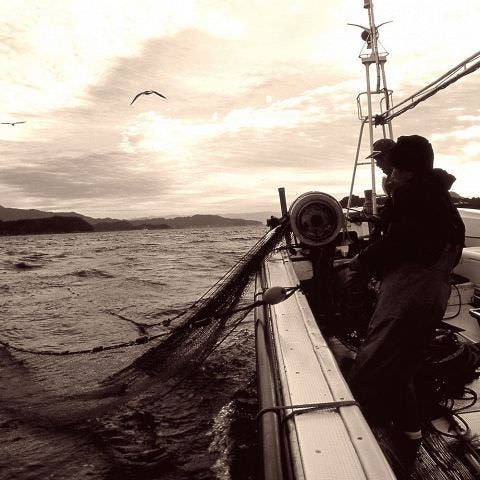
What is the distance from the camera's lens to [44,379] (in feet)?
20.9

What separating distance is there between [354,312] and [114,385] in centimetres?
298

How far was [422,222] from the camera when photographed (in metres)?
2.57

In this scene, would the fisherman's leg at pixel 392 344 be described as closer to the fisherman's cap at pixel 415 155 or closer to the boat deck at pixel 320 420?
the boat deck at pixel 320 420

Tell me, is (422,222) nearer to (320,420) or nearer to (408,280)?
(408,280)

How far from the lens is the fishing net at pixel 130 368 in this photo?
157 inches

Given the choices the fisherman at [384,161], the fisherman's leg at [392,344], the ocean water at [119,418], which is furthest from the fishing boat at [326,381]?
the ocean water at [119,418]

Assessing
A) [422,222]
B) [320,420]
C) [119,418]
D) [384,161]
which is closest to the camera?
[320,420]

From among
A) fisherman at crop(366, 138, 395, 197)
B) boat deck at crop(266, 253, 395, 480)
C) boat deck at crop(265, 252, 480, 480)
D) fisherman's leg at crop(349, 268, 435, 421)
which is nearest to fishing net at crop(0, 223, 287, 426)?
boat deck at crop(265, 252, 480, 480)

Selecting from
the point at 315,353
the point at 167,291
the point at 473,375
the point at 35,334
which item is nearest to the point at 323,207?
the point at 473,375

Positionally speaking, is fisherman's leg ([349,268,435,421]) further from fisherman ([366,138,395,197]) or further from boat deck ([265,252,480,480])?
fisherman ([366,138,395,197])

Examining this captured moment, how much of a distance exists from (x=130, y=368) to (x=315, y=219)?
9.58ft

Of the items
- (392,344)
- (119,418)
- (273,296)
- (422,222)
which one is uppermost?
(422,222)

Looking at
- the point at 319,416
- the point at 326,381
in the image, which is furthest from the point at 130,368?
the point at 319,416

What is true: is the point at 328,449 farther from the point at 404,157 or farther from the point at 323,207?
the point at 323,207
